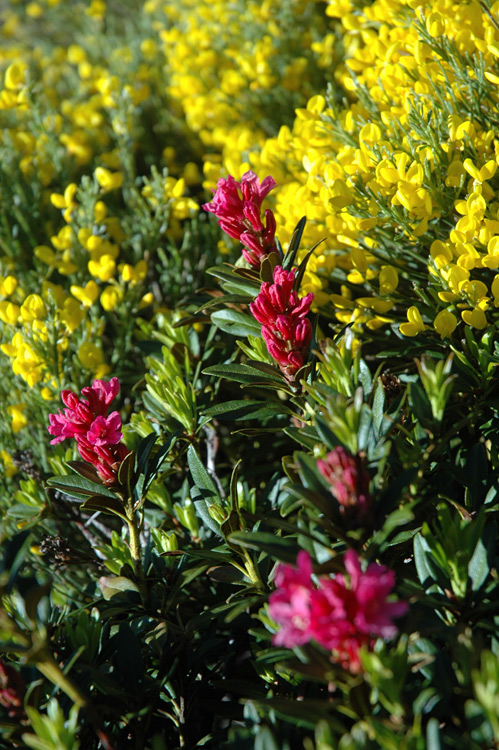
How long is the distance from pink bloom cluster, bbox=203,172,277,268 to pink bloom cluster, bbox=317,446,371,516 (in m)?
0.53

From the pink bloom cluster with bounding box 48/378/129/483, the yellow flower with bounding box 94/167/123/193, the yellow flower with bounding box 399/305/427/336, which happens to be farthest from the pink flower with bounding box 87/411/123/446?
the yellow flower with bounding box 94/167/123/193

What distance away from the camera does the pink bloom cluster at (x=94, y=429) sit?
3.58ft

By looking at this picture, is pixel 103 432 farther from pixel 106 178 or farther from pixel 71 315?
pixel 106 178

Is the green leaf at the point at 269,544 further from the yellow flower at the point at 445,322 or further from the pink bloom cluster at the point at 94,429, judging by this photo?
the yellow flower at the point at 445,322

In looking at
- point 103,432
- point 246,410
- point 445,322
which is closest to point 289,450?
Answer: point 246,410

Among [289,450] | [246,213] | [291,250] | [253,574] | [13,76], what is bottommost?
[289,450]

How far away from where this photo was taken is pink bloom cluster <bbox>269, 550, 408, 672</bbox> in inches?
28.2

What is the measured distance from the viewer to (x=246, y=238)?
3.95 ft

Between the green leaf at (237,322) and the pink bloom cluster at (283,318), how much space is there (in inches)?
6.0

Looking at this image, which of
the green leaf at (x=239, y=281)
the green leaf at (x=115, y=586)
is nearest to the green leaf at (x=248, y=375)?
the green leaf at (x=239, y=281)

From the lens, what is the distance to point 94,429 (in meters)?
1.09

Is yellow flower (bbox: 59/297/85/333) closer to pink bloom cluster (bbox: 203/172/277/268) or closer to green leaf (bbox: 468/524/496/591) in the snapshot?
pink bloom cluster (bbox: 203/172/277/268)

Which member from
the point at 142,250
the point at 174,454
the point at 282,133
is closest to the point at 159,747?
the point at 174,454

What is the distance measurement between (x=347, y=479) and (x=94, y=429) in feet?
1.55
